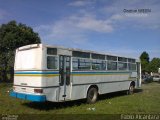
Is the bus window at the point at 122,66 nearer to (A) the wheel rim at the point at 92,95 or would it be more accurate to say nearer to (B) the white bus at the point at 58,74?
(B) the white bus at the point at 58,74

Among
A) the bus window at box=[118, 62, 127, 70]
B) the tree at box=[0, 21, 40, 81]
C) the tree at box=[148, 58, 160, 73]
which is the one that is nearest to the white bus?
the bus window at box=[118, 62, 127, 70]

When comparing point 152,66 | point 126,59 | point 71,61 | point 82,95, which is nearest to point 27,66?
point 71,61

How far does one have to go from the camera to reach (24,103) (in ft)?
41.5

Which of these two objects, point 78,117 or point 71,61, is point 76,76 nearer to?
point 71,61

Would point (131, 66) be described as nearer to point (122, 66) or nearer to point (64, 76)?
point (122, 66)

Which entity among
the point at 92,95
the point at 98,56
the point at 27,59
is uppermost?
the point at 98,56

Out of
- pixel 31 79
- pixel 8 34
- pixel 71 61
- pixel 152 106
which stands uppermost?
pixel 8 34

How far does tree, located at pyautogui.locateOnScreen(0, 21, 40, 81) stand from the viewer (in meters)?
31.9

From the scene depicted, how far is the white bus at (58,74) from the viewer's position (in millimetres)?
10391

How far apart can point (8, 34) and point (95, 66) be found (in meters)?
21.5

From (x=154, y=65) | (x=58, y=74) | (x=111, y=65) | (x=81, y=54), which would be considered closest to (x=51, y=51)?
(x=58, y=74)

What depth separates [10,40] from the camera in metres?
31.9

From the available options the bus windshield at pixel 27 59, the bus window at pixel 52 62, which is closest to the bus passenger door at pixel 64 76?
the bus window at pixel 52 62

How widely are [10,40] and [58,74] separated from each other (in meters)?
22.6
